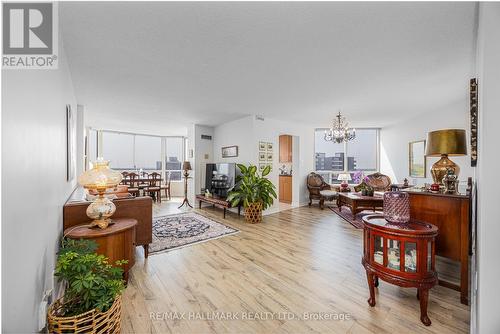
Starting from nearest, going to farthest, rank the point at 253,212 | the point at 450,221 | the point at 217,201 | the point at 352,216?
the point at 450,221 → the point at 253,212 → the point at 352,216 → the point at 217,201

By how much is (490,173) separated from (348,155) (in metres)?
6.04

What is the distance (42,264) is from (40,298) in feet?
0.64

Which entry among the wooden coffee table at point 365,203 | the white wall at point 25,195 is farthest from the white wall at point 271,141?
the white wall at point 25,195

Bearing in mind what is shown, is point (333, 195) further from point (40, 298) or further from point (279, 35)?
point (40, 298)

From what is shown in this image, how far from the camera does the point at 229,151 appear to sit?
19.1ft

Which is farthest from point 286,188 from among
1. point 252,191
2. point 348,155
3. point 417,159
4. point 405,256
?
point 405,256

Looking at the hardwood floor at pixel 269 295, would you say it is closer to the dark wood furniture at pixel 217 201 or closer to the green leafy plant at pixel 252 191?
the green leafy plant at pixel 252 191

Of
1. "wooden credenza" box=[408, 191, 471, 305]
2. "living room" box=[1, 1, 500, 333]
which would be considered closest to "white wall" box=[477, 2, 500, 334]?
"living room" box=[1, 1, 500, 333]

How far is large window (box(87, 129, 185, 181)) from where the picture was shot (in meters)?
7.25

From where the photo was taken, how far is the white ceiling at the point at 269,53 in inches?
64.5

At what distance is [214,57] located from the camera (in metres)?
2.33

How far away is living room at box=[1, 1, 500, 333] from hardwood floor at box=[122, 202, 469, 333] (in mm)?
16

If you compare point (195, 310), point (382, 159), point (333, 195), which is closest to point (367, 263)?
point (195, 310)

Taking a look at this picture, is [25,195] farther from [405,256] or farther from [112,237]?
[405,256]
